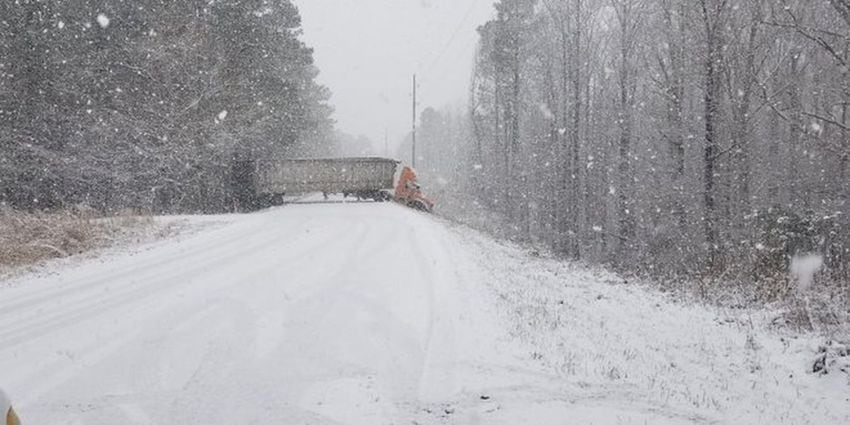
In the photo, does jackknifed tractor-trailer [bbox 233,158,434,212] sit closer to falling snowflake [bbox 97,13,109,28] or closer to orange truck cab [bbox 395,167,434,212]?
orange truck cab [bbox 395,167,434,212]

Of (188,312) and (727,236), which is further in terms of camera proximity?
(727,236)

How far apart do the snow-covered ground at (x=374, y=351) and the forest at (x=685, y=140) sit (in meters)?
3.37

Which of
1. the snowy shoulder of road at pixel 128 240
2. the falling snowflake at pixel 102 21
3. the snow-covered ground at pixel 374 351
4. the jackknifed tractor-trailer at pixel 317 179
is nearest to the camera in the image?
the snow-covered ground at pixel 374 351

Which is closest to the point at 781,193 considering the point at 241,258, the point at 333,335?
the point at 241,258

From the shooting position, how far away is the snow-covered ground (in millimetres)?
4980

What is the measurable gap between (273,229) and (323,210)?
5.14 m

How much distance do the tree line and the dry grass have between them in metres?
9.27

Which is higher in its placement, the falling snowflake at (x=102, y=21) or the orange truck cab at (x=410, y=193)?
the falling snowflake at (x=102, y=21)

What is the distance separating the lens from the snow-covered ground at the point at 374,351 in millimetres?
4980

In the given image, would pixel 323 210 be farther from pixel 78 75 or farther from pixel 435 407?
pixel 435 407

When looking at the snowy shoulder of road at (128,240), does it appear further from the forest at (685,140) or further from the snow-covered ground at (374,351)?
the forest at (685,140)

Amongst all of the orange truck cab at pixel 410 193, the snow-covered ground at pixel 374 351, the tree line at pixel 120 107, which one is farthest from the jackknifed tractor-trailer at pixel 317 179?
the snow-covered ground at pixel 374 351

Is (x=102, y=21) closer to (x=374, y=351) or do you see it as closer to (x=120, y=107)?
(x=120, y=107)

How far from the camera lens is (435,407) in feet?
16.1
